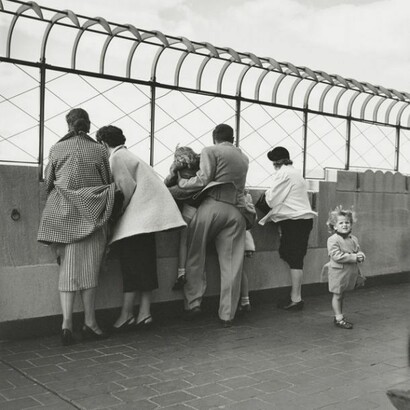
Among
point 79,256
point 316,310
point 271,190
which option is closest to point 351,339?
point 316,310

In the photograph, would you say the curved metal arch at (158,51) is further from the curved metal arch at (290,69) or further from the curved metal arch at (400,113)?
the curved metal arch at (400,113)

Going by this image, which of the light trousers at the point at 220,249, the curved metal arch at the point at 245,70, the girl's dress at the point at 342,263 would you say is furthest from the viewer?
the curved metal arch at the point at 245,70

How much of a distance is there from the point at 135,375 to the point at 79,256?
117cm

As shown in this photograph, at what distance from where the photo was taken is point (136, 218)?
5176mm

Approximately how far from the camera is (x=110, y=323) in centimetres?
554

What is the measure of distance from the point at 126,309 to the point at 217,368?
51.2 inches

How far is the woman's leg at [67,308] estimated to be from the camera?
4.84 meters

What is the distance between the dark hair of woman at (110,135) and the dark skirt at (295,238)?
7.15 ft

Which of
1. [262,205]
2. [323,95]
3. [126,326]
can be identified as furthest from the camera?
[323,95]

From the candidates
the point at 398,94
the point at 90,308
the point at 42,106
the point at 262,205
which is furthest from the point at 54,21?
the point at 398,94

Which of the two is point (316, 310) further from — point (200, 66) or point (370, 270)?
point (200, 66)

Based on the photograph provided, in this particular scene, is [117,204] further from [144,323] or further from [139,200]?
[144,323]

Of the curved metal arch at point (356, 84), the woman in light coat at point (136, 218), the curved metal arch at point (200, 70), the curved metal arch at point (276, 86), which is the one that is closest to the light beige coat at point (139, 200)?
the woman in light coat at point (136, 218)

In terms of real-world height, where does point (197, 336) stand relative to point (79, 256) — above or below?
below
